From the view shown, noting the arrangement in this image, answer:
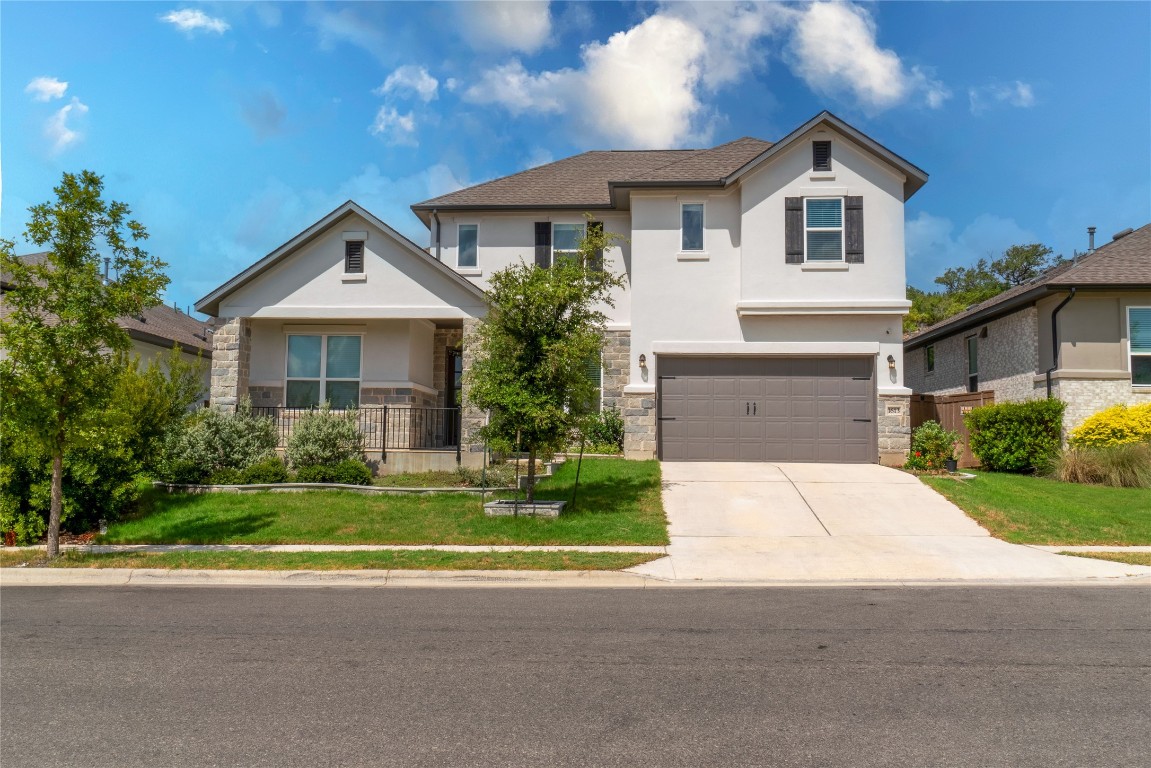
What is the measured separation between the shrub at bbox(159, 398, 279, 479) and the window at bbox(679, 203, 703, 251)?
10.7 meters

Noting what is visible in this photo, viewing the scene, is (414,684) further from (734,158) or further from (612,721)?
(734,158)

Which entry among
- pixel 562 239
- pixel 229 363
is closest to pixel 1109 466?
pixel 562 239

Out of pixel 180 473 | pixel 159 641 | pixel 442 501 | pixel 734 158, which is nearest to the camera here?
pixel 159 641

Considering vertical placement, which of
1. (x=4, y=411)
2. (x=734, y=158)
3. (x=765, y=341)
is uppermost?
(x=734, y=158)

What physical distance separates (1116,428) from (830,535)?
9.72m

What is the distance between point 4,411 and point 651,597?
8913mm

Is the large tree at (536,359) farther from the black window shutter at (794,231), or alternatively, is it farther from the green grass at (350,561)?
the black window shutter at (794,231)

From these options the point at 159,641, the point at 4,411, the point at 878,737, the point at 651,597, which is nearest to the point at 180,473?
the point at 4,411

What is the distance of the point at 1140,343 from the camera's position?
1842 centimetres

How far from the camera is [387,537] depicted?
1159 centimetres

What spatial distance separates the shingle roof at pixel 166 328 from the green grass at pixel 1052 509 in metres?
20.0

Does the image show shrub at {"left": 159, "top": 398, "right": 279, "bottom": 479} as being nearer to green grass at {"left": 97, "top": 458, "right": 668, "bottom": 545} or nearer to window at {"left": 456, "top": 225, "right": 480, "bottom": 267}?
green grass at {"left": 97, "top": 458, "right": 668, "bottom": 545}

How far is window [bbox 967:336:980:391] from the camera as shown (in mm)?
23672

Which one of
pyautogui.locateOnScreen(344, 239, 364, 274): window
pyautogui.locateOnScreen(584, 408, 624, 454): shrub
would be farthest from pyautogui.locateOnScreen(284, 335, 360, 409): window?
pyautogui.locateOnScreen(584, 408, 624, 454): shrub
